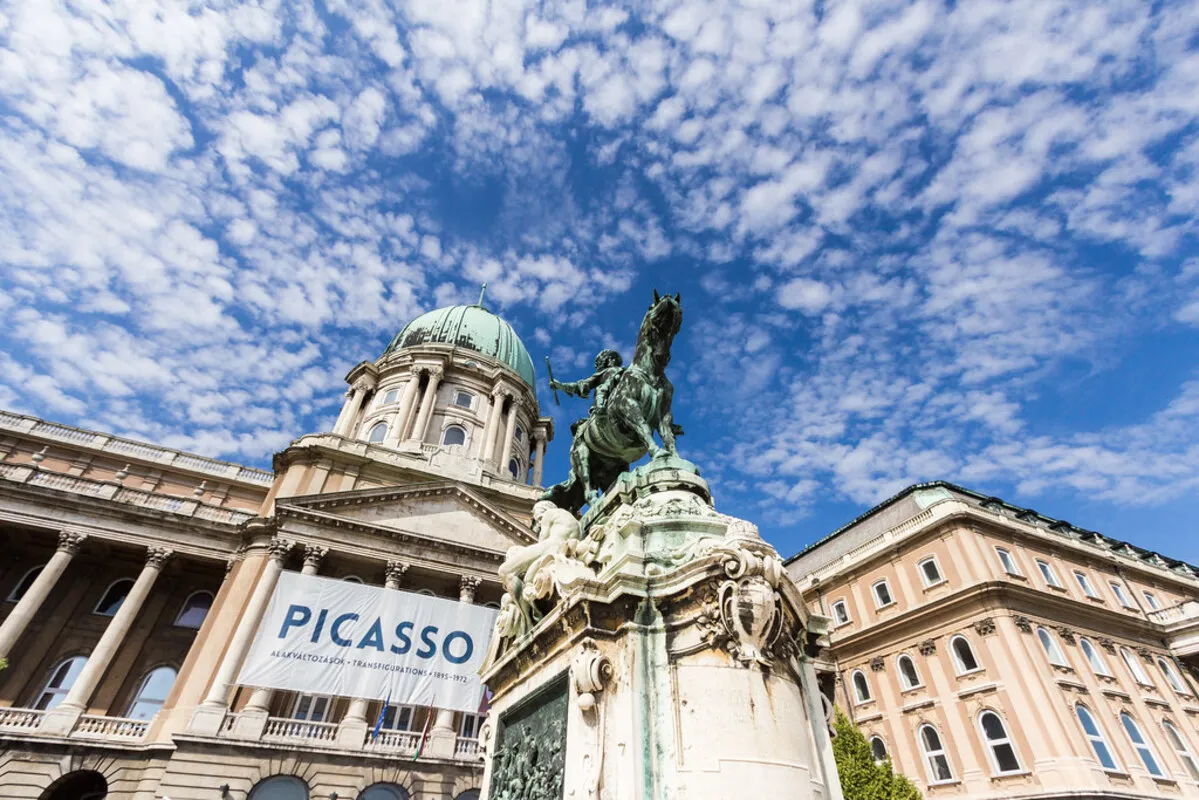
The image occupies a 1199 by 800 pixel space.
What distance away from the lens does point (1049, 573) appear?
23703 mm

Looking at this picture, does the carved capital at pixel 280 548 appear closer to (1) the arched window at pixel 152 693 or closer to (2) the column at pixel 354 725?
(2) the column at pixel 354 725

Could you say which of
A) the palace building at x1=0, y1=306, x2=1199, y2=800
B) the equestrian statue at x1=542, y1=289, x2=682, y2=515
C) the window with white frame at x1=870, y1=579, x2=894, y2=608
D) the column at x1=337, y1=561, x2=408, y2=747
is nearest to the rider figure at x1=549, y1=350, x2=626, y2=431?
the equestrian statue at x1=542, y1=289, x2=682, y2=515

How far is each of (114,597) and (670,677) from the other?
3188 cm

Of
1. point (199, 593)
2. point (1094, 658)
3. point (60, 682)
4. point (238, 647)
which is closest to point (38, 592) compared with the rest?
point (60, 682)

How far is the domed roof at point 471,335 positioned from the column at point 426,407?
14.3ft

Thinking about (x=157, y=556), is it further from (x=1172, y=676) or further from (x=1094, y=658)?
(x=1172, y=676)

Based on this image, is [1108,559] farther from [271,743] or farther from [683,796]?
[271,743]

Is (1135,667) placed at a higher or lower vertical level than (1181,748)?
higher

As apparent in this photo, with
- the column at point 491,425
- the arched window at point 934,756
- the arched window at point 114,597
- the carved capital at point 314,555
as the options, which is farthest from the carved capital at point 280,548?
the arched window at point 934,756

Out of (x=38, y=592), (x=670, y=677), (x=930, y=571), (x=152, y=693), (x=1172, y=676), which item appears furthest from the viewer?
(x=930, y=571)

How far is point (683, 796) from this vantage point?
9.56 feet

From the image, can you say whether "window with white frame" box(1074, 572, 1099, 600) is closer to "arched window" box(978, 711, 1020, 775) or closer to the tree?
"arched window" box(978, 711, 1020, 775)

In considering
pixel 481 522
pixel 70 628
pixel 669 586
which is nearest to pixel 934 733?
pixel 481 522

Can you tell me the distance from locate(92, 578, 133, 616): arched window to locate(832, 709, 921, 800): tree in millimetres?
28873
